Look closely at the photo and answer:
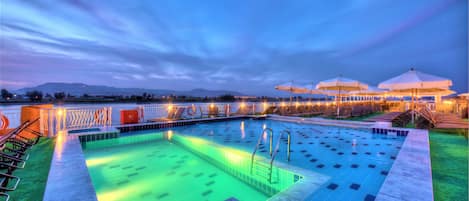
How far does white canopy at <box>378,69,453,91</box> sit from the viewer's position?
6.05 m

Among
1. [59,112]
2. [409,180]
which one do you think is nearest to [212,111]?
[59,112]

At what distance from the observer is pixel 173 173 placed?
378 centimetres

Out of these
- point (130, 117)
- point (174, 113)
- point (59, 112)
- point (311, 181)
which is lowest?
point (311, 181)

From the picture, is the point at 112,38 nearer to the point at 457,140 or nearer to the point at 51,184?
the point at 51,184

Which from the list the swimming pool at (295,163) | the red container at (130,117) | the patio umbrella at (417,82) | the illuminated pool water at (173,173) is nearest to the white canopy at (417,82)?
the patio umbrella at (417,82)

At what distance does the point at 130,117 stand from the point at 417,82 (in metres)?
10.9

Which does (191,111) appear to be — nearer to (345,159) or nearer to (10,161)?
(10,161)

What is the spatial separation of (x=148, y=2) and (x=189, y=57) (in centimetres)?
1211

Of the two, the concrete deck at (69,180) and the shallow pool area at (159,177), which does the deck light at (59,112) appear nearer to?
the shallow pool area at (159,177)

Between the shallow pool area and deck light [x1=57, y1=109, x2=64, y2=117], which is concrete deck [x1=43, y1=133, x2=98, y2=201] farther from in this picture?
→ deck light [x1=57, y1=109, x2=64, y2=117]

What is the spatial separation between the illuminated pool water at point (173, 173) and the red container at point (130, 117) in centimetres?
188

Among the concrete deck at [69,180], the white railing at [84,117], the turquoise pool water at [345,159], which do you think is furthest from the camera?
the white railing at [84,117]

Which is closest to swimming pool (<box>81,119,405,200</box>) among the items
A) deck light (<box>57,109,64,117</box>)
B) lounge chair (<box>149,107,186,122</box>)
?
deck light (<box>57,109,64,117</box>)

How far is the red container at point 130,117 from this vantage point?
7.73 m
